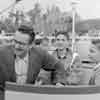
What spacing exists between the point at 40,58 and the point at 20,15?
2.89 metres

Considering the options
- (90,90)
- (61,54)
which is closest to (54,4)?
(61,54)

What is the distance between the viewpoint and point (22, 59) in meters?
1.78

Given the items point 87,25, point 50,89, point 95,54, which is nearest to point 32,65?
point 50,89

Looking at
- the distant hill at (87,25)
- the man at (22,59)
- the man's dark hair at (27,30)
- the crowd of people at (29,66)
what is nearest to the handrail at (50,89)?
the crowd of people at (29,66)

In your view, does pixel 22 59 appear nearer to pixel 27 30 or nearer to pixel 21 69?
pixel 21 69

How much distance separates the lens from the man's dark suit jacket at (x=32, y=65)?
1.69m

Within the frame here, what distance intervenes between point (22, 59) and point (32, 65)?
0.09 meters

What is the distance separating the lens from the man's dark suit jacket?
1686 millimetres

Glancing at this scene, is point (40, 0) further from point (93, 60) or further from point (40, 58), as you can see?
point (40, 58)

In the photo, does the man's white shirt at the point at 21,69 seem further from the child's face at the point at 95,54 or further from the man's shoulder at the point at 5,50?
the child's face at the point at 95,54

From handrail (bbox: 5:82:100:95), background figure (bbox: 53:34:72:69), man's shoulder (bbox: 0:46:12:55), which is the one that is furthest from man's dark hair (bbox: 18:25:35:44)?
background figure (bbox: 53:34:72:69)

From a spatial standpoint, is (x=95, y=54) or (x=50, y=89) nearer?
(x=50, y=89)

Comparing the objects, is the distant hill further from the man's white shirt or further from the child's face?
the man's white shirt

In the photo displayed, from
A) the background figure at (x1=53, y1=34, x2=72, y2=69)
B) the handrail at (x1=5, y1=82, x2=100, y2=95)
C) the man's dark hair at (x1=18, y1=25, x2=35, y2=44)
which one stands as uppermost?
the man's dark hair at (x1=18, y1=25, x2=35, y2=44)
